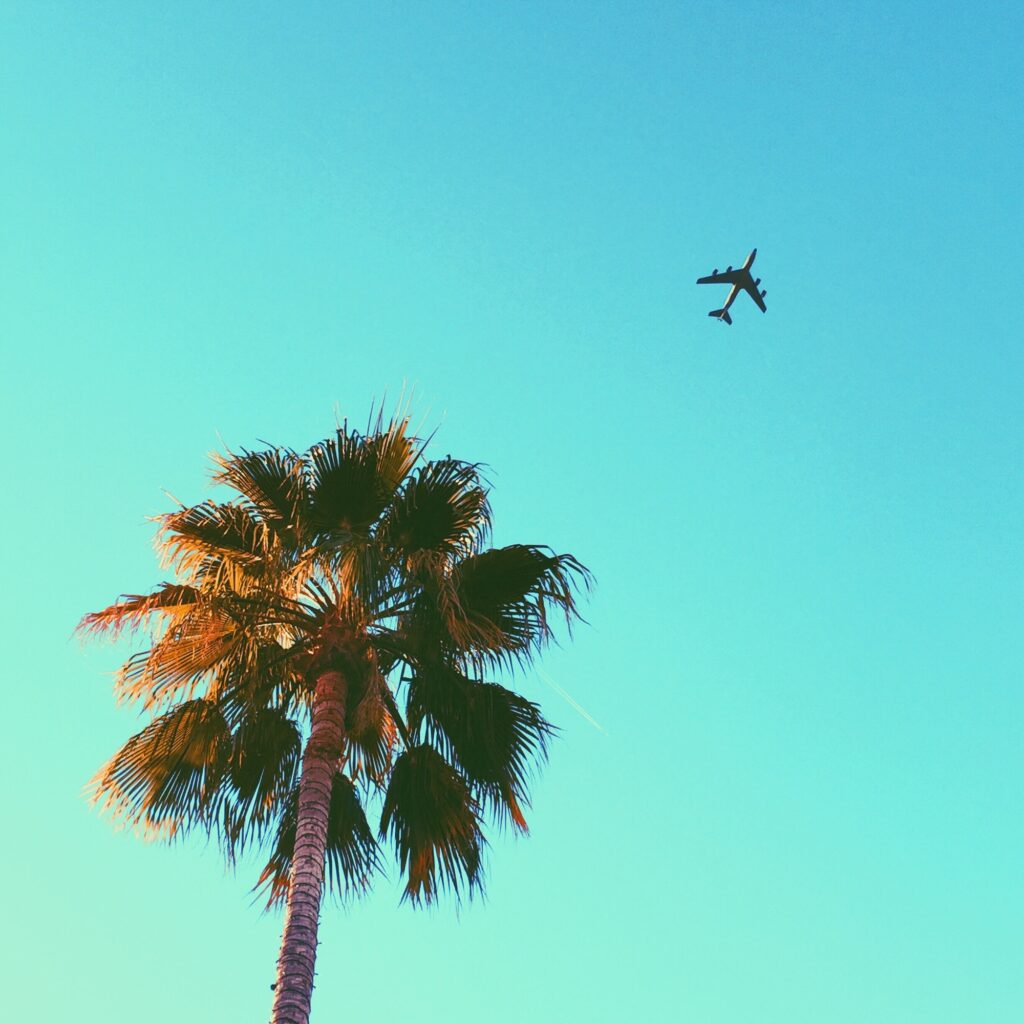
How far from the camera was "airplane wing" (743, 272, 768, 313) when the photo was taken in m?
53.9

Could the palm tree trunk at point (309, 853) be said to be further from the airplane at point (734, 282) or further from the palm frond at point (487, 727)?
the airplane at point (734, 282)

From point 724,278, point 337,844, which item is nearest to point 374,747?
point 337,844

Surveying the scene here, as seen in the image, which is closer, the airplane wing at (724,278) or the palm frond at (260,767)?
the palm frond at (260,767)

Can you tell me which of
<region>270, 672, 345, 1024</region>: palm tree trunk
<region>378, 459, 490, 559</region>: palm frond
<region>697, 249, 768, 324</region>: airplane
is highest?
<region>697, 249, 768, 324</region>: airplane

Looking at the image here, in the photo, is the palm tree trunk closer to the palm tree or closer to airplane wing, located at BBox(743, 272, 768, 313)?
the palm tree

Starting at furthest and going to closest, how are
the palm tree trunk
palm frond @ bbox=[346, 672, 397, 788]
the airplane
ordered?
the airplane < palm frond @ bbox=[346, 672, 397, 788] < the palm tree trunk

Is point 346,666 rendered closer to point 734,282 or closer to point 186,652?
point 186,652

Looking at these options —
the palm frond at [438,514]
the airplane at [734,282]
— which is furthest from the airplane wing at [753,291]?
the palm frond at [438,514]

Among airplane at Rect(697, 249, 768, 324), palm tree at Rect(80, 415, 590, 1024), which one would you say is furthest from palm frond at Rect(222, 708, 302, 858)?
airplane at Rect(697, 249, 768, 324)

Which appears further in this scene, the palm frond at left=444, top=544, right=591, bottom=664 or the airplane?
the airplane

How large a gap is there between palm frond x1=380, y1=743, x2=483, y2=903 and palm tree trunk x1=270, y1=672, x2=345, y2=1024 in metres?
0.61

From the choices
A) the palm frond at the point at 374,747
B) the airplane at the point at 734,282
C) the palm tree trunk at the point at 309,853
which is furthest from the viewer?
the airplane at the point at 734,282

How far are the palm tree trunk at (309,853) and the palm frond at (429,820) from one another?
613 mm

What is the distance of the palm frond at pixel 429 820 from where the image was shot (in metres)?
10.9
